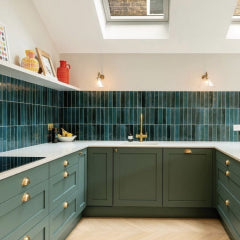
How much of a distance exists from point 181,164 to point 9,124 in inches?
73.6

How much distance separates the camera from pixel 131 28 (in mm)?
4062

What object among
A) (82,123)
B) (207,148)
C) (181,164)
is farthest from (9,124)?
(207,148)

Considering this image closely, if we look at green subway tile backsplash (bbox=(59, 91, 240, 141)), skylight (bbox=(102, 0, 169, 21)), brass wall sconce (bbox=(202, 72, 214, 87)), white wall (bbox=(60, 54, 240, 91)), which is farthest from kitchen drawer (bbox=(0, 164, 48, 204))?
brass wall sconce (bbox=(202, 72, 214, 87))

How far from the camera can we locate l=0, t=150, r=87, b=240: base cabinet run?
1.81 metres

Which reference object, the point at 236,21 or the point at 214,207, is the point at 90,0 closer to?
the point at 236,21

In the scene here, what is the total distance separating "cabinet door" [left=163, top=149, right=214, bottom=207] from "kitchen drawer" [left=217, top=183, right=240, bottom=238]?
23 centimetres

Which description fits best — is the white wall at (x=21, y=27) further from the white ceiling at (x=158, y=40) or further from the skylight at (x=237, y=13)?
the skylight at (x=237, y=13)

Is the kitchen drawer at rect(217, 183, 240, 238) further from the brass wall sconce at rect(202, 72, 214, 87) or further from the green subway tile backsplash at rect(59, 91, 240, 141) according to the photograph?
the brass wall sconce at rect(202, 72, 214, 87)

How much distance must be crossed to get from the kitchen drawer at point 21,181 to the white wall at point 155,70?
2.17 metres

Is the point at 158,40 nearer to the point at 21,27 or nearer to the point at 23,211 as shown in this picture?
the point at 21,27

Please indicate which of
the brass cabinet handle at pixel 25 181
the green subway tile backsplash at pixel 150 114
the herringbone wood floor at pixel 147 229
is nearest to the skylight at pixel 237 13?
the green subway tile backsplash at pixel 150 114

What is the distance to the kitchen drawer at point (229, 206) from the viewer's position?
257 cm

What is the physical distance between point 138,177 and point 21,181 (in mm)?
1903

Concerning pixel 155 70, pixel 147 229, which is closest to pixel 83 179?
pixel 147 229
